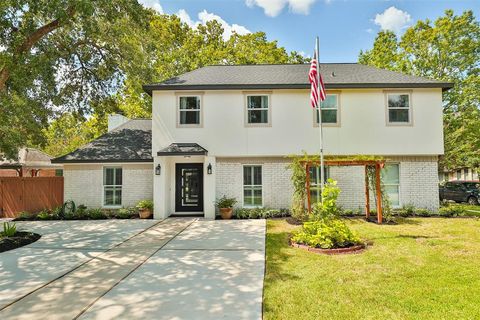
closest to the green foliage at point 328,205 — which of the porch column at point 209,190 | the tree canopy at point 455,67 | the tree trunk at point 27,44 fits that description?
the porch column at point 209,190

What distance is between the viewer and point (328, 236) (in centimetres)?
739

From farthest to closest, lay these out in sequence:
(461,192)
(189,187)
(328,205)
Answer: (461,192)
(189,187)
(328,205)

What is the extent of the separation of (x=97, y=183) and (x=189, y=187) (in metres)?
4.42

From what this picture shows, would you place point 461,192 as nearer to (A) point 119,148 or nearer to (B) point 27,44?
(A) point 119,148

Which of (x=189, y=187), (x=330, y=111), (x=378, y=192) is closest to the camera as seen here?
Result: (x=378, y=192)

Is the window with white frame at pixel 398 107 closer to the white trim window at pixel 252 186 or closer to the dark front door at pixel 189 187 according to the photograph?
the white trim window at pixel 252 186

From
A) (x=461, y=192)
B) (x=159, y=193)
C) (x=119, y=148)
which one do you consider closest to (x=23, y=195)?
(x=119, y=148)

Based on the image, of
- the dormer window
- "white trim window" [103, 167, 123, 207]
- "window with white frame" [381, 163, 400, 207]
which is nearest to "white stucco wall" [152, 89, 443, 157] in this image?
the dormer window

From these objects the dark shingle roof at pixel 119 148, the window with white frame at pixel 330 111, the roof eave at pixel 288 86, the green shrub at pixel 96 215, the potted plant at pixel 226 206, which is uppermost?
the roof eave at pixel 288 86

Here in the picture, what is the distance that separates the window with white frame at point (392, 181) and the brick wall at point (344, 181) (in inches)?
6.4

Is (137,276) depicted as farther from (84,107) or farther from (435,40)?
(435,40)

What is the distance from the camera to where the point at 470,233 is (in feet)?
Answer: 29.0

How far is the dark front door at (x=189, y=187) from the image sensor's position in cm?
1333

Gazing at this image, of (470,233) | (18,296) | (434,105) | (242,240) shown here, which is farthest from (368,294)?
(434,105)
